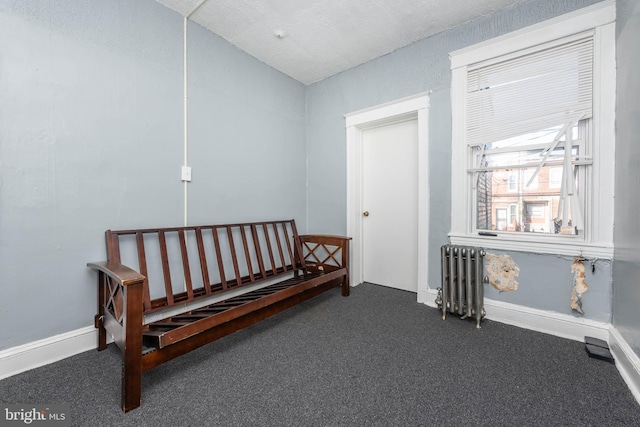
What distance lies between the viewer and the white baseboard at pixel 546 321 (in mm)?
1797

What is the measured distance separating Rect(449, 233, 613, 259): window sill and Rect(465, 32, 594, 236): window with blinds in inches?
4.2

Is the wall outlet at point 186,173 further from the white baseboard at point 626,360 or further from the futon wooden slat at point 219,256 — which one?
the white baseboard at point 626,360

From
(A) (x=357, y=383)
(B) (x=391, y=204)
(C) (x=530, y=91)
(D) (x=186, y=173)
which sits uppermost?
(C) (x=530, y=91)

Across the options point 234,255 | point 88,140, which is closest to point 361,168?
point 234,255

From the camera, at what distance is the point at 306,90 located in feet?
11.0

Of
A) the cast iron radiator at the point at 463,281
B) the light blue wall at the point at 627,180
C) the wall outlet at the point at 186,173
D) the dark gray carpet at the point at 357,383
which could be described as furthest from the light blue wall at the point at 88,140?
the light blue wall at the point at 627,180

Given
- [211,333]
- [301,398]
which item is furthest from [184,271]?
[301,398]

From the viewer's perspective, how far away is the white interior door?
283cm

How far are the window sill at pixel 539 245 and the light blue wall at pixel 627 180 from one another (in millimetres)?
96

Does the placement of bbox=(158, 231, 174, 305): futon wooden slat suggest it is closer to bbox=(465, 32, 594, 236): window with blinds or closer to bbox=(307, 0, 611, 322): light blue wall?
bbox=(307, 0, 611, 322): light blue wall

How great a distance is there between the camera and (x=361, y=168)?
3.13 meters

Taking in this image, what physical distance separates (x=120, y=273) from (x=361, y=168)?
2.51 meters

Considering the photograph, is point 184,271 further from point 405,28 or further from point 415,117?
point 405,28

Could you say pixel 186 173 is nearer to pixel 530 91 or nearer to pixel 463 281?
pixel 463 281
